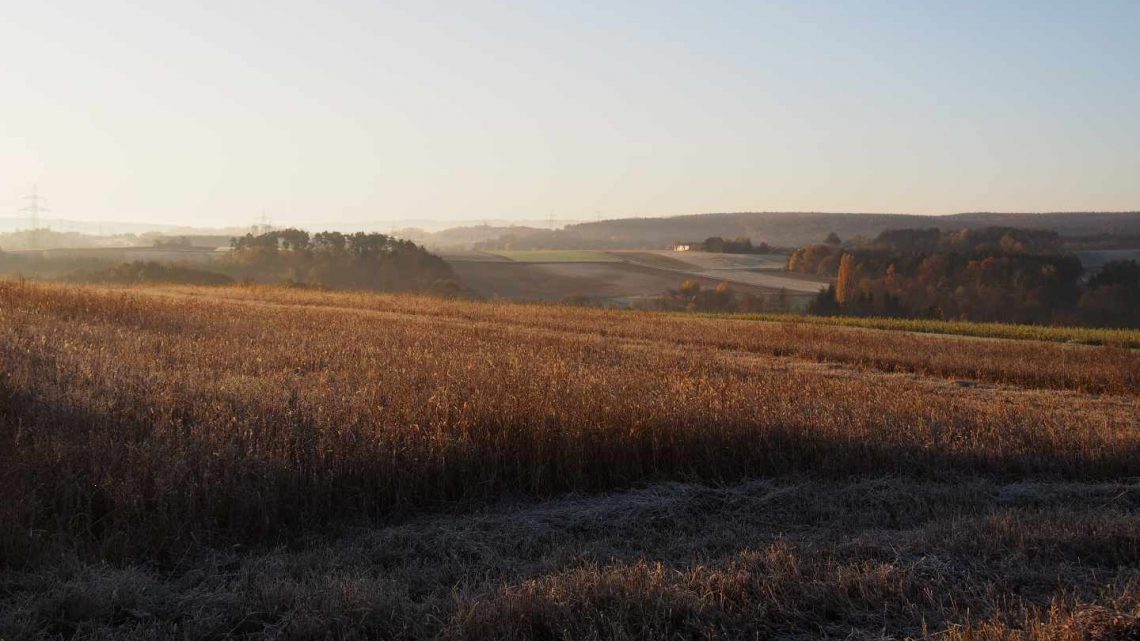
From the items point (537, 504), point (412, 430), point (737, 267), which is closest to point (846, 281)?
point (737, 267)

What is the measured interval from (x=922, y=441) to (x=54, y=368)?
30.8 feet

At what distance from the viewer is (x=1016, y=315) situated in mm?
47969

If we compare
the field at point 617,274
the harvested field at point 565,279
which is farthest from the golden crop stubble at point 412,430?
the harvested field at point 565,279

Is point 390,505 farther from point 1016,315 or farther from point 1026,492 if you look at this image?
point 1016,315

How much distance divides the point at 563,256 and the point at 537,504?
75.7 metres

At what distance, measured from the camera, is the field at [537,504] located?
468 centimetres

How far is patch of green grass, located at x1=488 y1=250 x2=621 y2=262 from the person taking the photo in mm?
78938

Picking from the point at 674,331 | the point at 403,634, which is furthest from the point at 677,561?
the point at 674,331

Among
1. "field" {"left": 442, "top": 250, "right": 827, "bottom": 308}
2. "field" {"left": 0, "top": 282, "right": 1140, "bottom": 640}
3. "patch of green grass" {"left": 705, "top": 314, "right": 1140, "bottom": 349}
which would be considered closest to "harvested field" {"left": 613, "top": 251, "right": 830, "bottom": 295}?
"field" {"left": 442, "top": 250, "right": 827, "bottom": 308}

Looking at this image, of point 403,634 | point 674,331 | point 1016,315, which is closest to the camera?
point 403,634

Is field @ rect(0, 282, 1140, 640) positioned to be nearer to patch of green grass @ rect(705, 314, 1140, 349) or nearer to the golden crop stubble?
the golden crop stubble

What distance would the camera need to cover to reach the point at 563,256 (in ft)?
271

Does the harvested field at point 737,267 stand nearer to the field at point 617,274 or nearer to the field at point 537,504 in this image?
the field at point 617,274

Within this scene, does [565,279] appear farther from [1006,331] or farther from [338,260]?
[1006,331]
